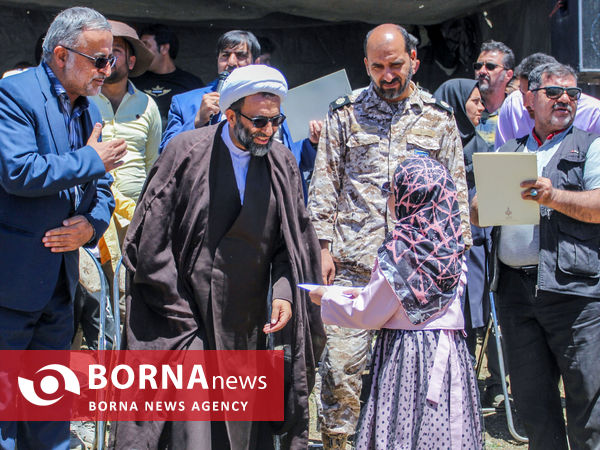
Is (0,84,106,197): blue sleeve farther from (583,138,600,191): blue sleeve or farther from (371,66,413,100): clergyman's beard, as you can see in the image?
(583,138,600,191): blue sleeve

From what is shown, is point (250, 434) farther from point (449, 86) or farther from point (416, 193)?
point (449, 86)

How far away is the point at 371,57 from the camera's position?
14.3ft

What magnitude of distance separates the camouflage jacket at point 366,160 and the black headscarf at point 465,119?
1245 mm

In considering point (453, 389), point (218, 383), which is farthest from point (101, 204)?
point (453, 389)

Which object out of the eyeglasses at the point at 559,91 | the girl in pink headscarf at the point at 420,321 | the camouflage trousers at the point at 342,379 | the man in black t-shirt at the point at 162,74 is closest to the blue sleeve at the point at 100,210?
the girl in pink headscarf at the point at 420,321

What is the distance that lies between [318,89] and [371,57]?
897 mm

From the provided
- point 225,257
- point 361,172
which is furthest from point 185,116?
point 225,257

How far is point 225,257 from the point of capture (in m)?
3.57

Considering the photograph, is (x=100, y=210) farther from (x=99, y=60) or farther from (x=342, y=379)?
(x=342, y=379)

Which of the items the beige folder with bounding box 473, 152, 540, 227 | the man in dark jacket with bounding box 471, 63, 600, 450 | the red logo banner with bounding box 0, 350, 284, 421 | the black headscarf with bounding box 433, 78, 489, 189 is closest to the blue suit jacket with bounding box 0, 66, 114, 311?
the red logo banner with bounding box 0, 350, 284, 421

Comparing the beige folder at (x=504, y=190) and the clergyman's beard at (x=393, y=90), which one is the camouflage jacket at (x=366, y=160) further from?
the beige folder at (x=504, y=190)

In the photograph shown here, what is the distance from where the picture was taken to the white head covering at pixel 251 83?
353 cm

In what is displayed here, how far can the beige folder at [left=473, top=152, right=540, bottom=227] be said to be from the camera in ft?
12.2

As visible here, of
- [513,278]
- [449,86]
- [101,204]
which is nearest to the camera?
[101,204]
